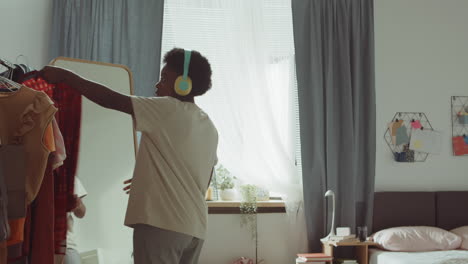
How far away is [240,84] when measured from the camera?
429 centimetres

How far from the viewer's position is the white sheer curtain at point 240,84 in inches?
168

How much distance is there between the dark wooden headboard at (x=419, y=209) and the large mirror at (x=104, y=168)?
230 centimetres

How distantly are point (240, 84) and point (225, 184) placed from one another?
2.81ft

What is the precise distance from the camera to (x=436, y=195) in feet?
14.6

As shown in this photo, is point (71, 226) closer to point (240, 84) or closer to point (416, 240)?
point (240, 84)

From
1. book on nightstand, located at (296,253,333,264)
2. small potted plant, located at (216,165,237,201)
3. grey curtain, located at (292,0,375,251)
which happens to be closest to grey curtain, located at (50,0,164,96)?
small potted plant, located at (216,165,237,201)

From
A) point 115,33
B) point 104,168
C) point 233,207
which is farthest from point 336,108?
point 104,168

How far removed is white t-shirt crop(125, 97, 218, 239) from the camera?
178 cm

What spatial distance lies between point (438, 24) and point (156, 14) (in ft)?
Answer: 8.46

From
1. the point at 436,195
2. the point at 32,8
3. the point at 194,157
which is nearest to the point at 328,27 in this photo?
the point at 436,195

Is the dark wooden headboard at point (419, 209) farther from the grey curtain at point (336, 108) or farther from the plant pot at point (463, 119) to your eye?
the plant pot at point (463, 119)

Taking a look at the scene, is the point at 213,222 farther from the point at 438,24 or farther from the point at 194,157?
the point at 438,24

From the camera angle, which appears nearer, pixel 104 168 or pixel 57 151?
pixel 57 151

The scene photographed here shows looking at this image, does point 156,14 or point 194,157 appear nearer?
point 194,157
